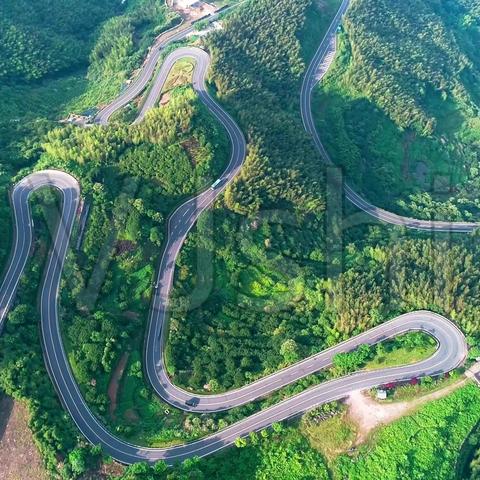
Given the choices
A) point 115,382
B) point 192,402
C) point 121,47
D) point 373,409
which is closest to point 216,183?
point 192,402

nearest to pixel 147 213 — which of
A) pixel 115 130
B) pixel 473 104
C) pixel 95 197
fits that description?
pixel 95 197

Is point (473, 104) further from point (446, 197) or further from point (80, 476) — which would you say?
point (80, 476)

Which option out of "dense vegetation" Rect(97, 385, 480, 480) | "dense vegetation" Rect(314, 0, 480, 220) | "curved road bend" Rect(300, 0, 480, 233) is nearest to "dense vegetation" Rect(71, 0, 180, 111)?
"curved road bend" Rect(300, 0, 480, 233)

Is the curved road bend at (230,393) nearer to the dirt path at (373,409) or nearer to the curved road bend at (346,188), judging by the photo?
the dirt path at (373,409)

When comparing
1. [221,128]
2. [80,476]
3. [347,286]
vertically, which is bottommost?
[80,476]

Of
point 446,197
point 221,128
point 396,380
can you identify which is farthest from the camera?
point 446,197

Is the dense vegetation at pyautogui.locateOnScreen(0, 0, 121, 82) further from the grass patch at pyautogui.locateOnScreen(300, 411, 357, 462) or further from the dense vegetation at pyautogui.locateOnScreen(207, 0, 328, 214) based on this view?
the grass patch at pyautogui.locateOnScreen(300, 411, 357, 462)

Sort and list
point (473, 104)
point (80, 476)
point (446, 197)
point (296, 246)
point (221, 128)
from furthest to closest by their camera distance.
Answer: point (473, 104)
point (446, 197)
point (221, 128)
point (296, 246)
point (80, 476)

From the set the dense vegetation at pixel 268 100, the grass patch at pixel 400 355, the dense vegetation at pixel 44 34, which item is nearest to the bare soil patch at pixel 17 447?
the dense vegetation at pixel 268 100
